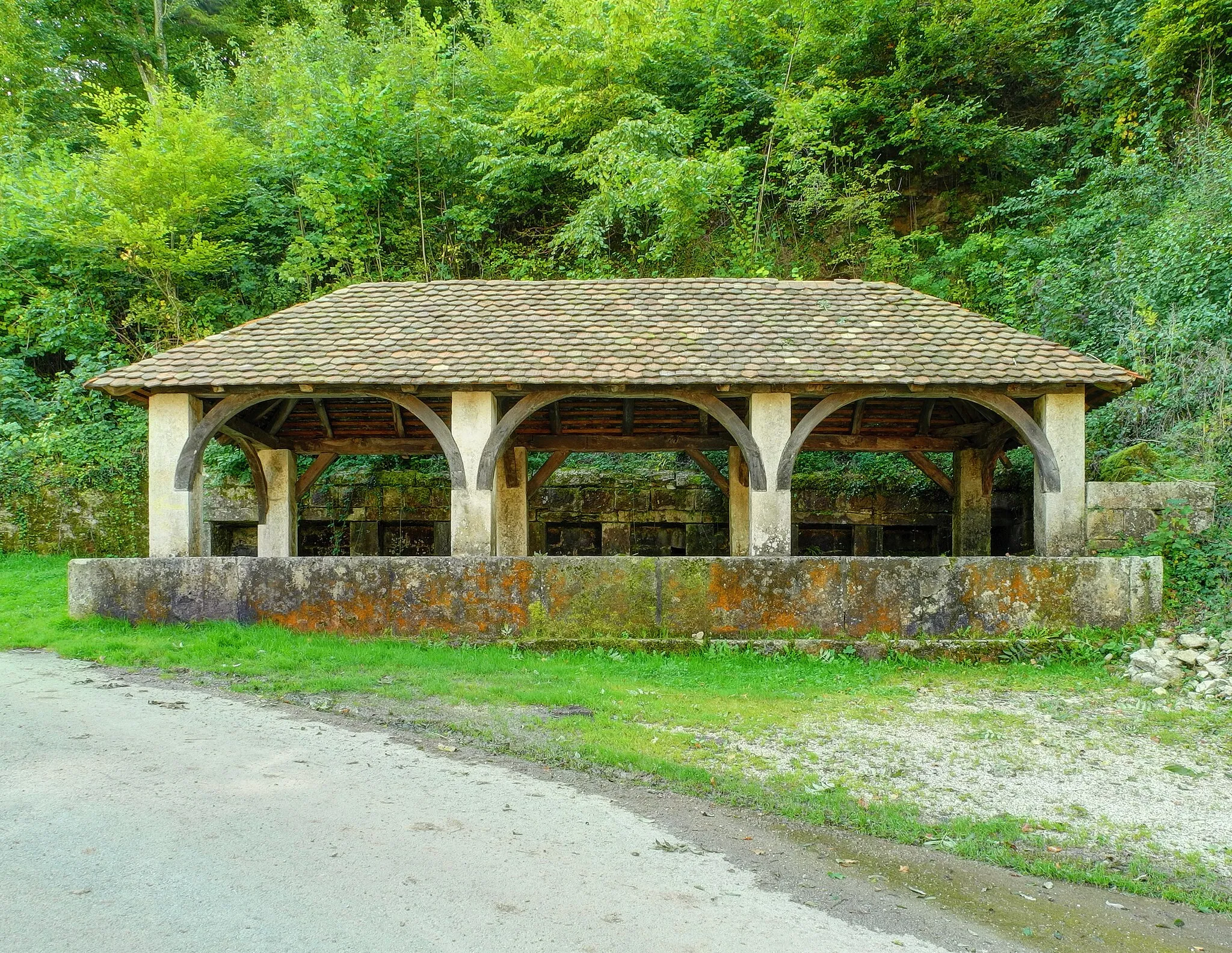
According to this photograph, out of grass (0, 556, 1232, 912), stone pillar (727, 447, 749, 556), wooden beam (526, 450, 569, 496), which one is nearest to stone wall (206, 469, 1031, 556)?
stone pillar (727, 447, 749, 556)

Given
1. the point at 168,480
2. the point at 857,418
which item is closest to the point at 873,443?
the point at 857,418

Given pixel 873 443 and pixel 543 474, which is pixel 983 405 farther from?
pixel 543 474

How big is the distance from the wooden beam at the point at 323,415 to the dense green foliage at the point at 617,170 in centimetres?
454

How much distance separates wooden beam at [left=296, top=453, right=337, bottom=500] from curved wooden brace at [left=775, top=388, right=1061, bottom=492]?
6.83m

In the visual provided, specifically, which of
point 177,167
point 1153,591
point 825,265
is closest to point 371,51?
point 177,167

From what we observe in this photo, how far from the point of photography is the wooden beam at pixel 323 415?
10938 millimetres

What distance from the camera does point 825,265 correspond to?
16781 mm

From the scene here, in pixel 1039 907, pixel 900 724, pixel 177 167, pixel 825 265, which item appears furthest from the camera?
pixel 825 265

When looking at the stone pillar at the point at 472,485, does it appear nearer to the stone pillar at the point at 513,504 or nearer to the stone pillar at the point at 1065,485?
the stone pillar at the point at 513,504

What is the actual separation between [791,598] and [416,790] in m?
4.68

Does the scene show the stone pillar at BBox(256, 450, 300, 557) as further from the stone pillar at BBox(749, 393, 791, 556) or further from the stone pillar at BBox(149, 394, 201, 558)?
the stone pillar at BBox(749, 393, 791, 556)

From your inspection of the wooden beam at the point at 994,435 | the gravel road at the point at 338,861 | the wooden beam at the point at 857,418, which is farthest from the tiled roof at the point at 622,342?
the gravel road at the point at 338,861

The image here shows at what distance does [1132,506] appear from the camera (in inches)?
336

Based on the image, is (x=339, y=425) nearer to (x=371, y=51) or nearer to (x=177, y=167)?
(x=177, y=167)
